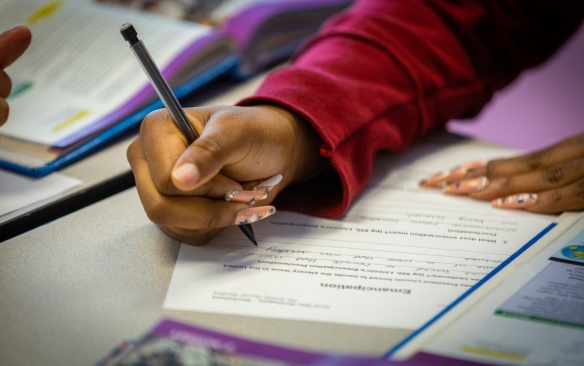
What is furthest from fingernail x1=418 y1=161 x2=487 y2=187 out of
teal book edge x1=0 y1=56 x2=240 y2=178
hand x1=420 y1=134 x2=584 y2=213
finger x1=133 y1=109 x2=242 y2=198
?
teal book edge x1=0 y1=56 x2=240 y2=178

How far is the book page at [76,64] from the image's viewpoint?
0.88 meters

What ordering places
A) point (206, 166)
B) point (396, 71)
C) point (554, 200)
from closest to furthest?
1. point (206, 166)
2. point (554, 200)
3. point (396, 71)

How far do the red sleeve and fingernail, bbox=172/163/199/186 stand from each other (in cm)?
20

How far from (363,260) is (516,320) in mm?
157

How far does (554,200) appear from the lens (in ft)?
2.30

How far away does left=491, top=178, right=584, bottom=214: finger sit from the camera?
697mm

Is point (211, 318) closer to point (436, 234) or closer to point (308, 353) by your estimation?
point (308, 353)

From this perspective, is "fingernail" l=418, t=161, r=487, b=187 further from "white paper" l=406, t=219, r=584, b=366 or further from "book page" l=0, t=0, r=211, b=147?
"book page" l=0, t=0, r=211, b=147

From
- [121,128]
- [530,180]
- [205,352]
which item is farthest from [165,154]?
[530,180]

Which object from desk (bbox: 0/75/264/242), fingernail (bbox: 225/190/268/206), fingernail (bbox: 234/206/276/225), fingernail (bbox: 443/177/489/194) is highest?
desk (bbox: 0/75/264/242)

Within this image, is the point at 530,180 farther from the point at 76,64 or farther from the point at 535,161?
the point at 76,64

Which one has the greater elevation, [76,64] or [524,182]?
[76,64]

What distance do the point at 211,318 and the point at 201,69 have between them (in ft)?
1.79

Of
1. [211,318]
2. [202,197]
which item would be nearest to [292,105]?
[202,197]
